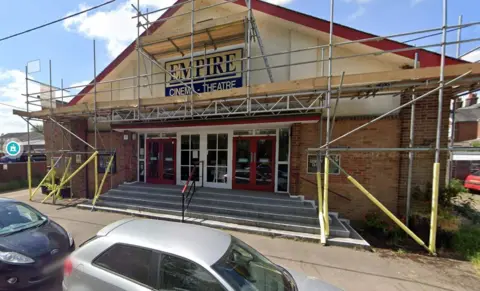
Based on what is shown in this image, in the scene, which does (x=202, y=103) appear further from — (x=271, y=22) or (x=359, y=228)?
(x=359, y=228)

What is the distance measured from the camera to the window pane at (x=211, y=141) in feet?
26.9

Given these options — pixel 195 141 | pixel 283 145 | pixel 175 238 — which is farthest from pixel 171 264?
pixel 195 141

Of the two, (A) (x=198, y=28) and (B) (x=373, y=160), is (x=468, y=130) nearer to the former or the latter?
(B) (x=373, y=160)

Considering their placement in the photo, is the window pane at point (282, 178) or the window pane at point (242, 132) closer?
the window pane at point (282, 178)

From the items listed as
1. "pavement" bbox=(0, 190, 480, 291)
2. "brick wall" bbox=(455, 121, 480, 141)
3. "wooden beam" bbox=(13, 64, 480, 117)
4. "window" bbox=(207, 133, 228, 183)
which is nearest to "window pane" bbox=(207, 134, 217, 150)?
"window" bbox=(207, 133, 228, 183)

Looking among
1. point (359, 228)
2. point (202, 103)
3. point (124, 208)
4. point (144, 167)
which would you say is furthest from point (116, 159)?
point (359, 228)

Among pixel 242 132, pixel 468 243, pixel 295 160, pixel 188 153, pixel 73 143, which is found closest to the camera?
pixel 468 243

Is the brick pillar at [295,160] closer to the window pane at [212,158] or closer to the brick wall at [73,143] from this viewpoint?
the window pane at [212,158]

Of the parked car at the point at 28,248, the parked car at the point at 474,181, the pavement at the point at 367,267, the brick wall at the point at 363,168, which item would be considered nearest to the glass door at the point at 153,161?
the pavement at the point at 367,267

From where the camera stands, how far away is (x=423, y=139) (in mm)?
5734

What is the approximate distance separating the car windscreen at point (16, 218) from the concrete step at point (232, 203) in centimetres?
340

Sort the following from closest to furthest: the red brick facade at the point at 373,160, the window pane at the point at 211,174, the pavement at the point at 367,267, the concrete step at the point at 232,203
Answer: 1. the pavement at the point at 367,267
2. the red brick facade at the point at 373,160
3. the concrete step at the point at 232,203
4. the window pane at the point at 211,174

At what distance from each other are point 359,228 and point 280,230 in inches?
101

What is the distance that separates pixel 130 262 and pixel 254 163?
5.77 meters
